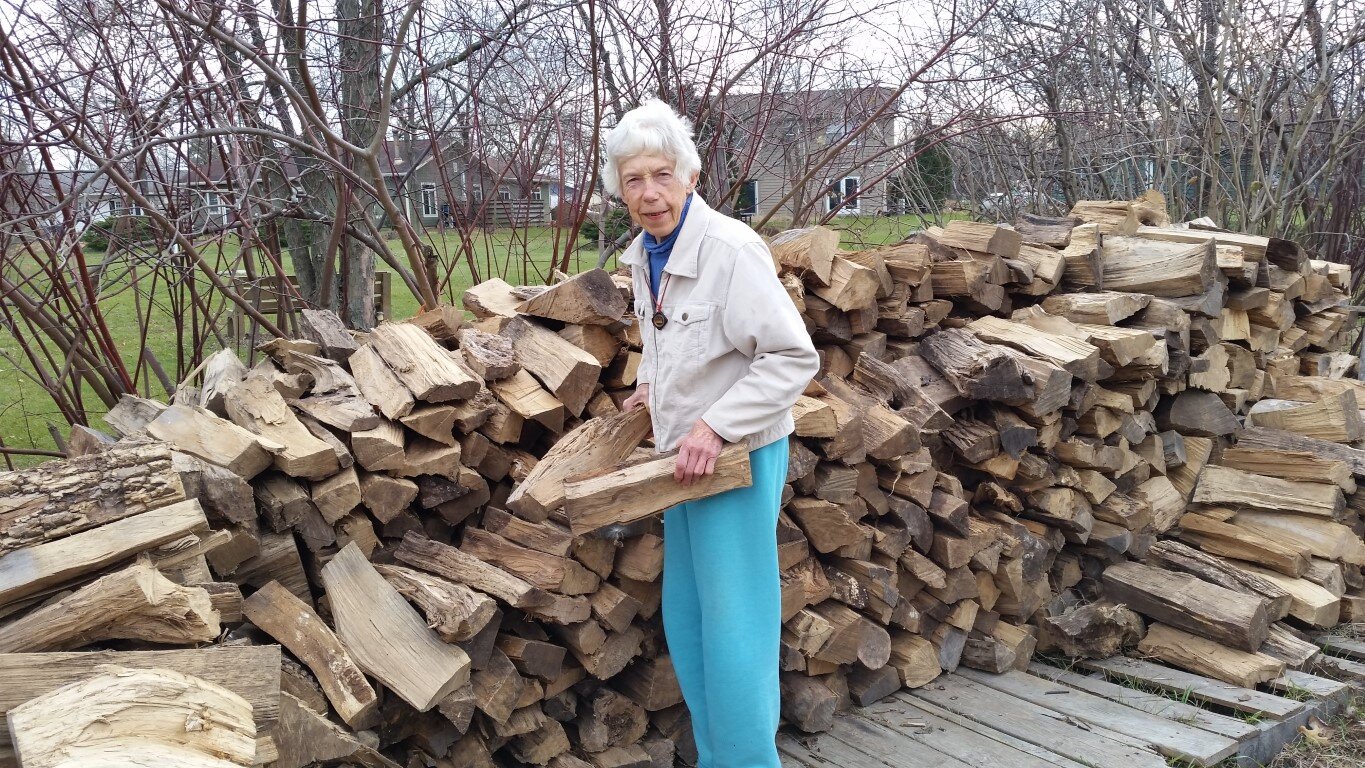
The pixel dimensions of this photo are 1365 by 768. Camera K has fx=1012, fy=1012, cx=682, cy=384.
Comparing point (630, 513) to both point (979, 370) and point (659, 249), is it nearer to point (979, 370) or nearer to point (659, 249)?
point (659, 249)

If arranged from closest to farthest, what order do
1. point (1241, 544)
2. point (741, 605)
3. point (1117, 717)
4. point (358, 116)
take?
point (741, 605)
point (1117, 717)
point (1241, 544)
point (358, 116)

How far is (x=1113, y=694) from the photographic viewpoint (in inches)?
146

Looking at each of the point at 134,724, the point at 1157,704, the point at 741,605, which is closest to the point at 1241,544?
the point at 1157,704

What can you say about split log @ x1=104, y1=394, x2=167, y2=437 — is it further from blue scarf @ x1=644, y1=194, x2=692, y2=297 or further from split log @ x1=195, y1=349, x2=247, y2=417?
blue scarf @ x1=644, y1=194, x2=692, y2=297

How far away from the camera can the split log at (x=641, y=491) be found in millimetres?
2396

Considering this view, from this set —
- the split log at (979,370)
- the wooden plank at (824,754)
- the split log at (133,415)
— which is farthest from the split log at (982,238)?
the split log at (133,415)

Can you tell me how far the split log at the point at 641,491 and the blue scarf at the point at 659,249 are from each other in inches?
18.0

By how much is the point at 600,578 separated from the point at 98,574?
132 cm

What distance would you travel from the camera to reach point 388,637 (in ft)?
8.70

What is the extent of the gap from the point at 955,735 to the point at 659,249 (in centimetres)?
201

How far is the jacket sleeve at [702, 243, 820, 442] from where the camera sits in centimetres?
233

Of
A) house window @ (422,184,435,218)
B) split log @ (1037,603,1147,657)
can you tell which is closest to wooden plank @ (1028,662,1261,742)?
split log @ (1037,603,1147,657)

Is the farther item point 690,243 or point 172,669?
point 690,243

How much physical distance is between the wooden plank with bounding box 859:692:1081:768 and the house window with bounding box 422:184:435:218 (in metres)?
3.43
